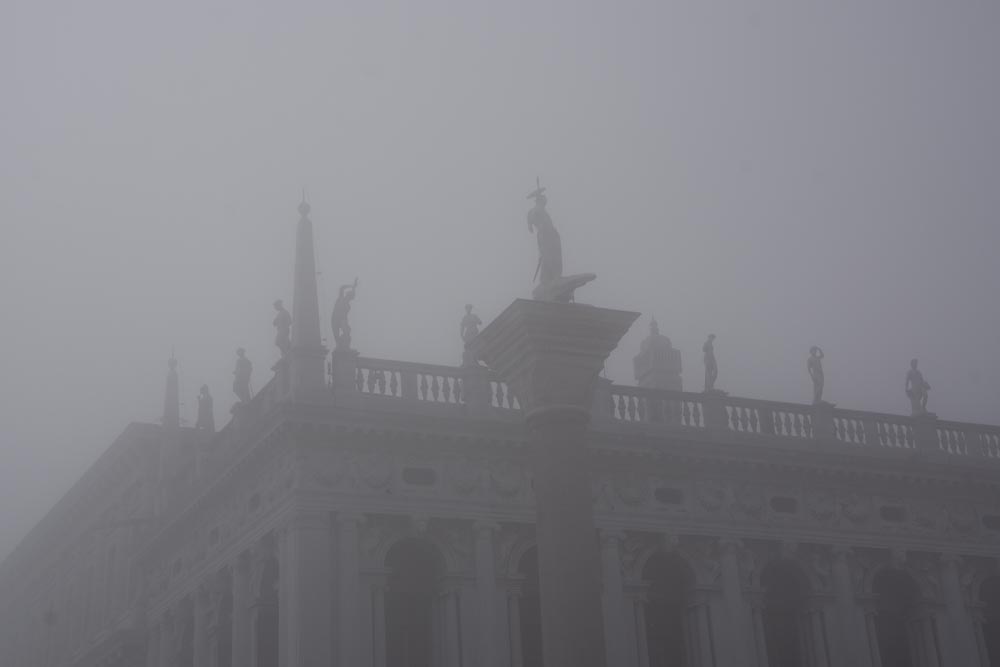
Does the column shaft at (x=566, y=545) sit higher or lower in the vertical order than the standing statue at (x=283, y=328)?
lower

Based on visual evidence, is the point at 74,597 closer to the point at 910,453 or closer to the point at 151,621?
the point at 151,621

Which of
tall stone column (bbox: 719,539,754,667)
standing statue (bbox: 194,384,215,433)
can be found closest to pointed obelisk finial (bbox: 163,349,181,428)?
standing statue (bbox: 194,384,215,433)

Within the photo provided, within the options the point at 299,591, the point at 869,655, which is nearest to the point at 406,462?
the point at 299,591

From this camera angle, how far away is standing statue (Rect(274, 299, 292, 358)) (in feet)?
93.0

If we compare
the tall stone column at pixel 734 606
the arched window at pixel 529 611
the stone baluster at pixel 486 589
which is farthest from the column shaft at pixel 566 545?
the tall stone column at pixel 734 606

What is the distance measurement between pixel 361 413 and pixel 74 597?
2179cm

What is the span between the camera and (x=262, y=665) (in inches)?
1091

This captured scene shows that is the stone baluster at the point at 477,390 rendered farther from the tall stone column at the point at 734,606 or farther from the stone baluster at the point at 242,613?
the tall stone column at the point at 734,606

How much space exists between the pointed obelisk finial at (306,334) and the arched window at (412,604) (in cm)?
377

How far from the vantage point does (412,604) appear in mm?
27656

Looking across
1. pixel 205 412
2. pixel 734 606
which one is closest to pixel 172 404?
pixel 205 412

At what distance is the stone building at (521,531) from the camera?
2678 cm

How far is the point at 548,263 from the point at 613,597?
48.6ft

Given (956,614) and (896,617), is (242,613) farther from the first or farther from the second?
(956,614)
